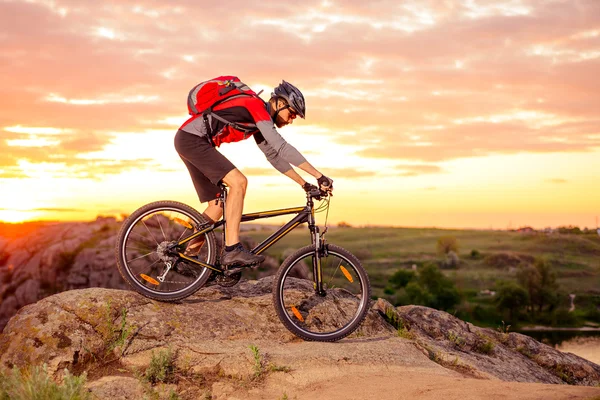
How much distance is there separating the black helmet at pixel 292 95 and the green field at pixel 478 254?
310 feet

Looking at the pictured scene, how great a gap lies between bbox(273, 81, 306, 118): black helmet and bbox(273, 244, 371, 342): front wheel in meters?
2.01

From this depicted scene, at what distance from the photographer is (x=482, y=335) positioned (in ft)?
40.0

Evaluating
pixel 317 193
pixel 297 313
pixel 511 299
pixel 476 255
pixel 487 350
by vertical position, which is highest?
pixel 317 193

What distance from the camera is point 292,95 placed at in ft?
29.5

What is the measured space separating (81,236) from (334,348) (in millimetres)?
41235

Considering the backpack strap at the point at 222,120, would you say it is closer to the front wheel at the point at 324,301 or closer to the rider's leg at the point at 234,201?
→ the rider's leg at the point at 234,201

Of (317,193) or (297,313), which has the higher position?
(317,193)

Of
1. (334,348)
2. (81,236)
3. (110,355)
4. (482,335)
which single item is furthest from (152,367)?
(81,236)

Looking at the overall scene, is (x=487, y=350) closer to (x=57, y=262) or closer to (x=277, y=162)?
(x=277, y=162)

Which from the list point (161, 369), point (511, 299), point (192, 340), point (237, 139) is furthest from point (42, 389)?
point (511, 299)

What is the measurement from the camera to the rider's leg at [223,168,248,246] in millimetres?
8953

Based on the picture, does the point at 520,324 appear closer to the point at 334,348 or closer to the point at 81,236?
the point at 81,236

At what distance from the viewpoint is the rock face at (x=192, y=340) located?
8242 mm

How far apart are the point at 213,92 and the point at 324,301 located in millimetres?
3825
